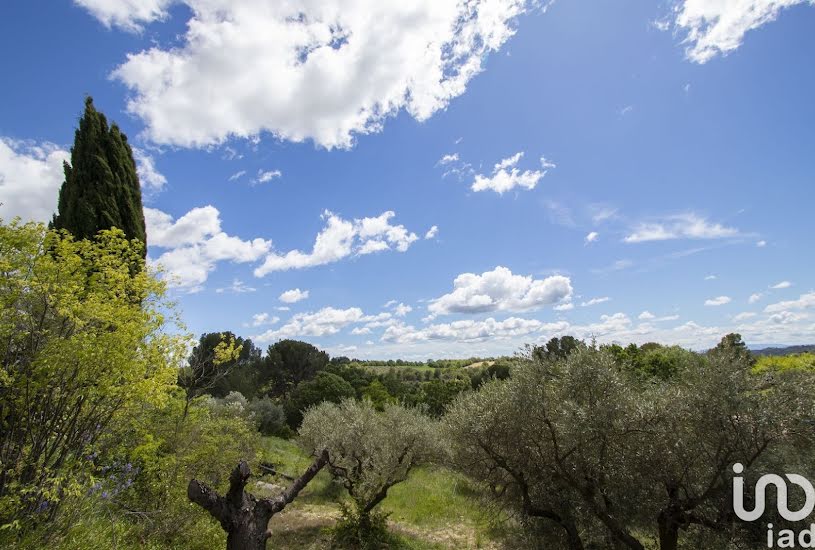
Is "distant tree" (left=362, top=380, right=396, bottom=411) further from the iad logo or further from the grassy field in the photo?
the iad logo

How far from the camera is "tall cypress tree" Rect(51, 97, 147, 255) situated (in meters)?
15.6

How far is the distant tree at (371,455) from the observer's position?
54.3ft

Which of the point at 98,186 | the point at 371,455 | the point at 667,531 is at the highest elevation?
the point at 98,186

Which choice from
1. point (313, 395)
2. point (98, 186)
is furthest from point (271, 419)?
point (98, 186)

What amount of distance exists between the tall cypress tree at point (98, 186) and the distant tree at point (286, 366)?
44.7 m

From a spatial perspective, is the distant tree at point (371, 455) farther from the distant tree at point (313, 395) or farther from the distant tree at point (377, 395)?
the distant tree at point (377, 395)

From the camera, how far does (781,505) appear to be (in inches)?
318

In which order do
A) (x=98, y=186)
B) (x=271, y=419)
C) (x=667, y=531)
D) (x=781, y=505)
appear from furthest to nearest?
1. (x=271, y=419)
2. (x=98, y=186)
3. (x=667, y=531)
4. (x=781, y=505)

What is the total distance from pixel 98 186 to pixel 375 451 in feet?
53.7

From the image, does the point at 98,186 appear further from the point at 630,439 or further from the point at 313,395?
the point at 313,395

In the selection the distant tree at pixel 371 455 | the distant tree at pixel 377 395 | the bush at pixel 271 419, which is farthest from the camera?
the distant tree at pixel 377 395

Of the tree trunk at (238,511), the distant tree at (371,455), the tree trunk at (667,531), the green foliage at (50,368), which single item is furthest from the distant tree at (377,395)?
the green foliage at (50,368)

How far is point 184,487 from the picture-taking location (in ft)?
35.9

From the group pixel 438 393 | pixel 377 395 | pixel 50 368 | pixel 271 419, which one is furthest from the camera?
pixel 438 393
